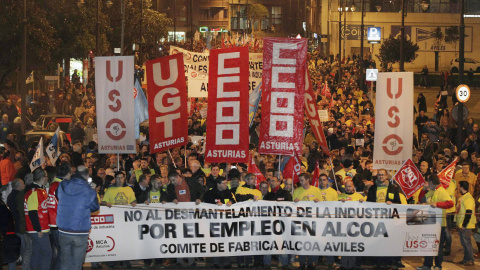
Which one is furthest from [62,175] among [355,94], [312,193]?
[355,94]

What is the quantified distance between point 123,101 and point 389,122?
4700mm

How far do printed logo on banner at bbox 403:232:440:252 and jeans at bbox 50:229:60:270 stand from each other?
5.18m

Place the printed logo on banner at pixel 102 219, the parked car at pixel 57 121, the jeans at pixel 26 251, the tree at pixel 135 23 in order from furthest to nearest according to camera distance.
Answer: the tree at pixel 135 23 < the parked car at pixel 57 121 < the printed logo on banner at pixel 102 219 < the jeans at pixel 26 251

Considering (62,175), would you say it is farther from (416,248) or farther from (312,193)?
(416,248)

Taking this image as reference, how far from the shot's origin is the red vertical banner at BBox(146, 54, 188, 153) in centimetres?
1538

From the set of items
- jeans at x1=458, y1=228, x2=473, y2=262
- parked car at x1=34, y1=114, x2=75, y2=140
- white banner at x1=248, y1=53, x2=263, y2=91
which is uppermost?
white banner at x1=248, y1=53, x2=263, y2=91

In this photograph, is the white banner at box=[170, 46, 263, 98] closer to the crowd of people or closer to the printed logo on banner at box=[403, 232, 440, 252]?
the crowd of people

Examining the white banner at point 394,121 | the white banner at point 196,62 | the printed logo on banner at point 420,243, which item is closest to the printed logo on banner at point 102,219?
the printed logo on banner at point 420,243

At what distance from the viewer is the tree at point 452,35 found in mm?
76719

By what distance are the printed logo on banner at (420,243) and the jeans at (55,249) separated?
17.0ft

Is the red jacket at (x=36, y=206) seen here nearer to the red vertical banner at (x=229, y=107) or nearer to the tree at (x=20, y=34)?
the red vertical banner at (x=229, y=107)

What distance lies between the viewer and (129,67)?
1572cm

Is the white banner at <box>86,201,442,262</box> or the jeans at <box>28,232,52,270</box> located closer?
the jeans at <box>28,232,52,270</box>

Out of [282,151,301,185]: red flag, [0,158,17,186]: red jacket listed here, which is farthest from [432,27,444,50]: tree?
[0,158,17,186]: red jacket
